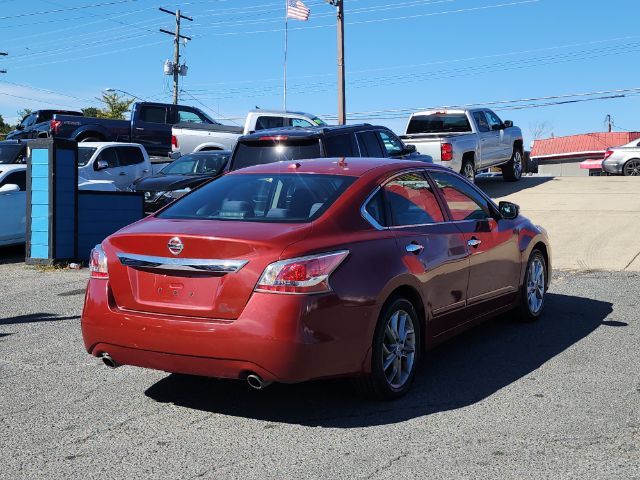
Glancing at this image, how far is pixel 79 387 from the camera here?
578cm

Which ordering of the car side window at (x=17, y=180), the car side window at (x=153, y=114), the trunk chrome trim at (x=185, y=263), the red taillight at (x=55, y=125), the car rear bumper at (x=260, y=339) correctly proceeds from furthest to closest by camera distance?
the car side window at (x=153, y=114), the red taillight at (x=55, y=125), the car side window at (x=17, y=180), the trunk chrome trim at (x=185, y=263), the car rear bumper at (x=260, y=339)

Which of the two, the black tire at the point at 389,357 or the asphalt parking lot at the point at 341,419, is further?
the black tire at the point at 389,357

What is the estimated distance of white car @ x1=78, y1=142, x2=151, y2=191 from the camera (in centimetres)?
1873

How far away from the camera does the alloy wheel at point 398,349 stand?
5.34m

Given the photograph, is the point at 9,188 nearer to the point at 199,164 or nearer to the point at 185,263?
the point at 199,164

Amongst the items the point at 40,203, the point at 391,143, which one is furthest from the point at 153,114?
the point at 391,143

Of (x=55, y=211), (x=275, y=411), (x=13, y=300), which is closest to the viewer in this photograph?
(x=275, y=411)

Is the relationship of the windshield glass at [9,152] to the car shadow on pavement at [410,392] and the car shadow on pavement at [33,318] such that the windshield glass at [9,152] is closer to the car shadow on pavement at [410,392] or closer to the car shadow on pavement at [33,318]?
the car shadow on pavement at [33,318]

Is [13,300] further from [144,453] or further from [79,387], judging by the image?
[144,453]

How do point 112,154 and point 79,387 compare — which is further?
point 112,154

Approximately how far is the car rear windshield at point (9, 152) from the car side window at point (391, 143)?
863cm

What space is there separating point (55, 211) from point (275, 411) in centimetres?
836

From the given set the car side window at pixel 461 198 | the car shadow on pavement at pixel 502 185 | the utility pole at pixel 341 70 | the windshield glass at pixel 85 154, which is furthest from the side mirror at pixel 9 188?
the utility pole at pixel 341 70

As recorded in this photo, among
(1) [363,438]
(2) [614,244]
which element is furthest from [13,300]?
(2) [614,244]
